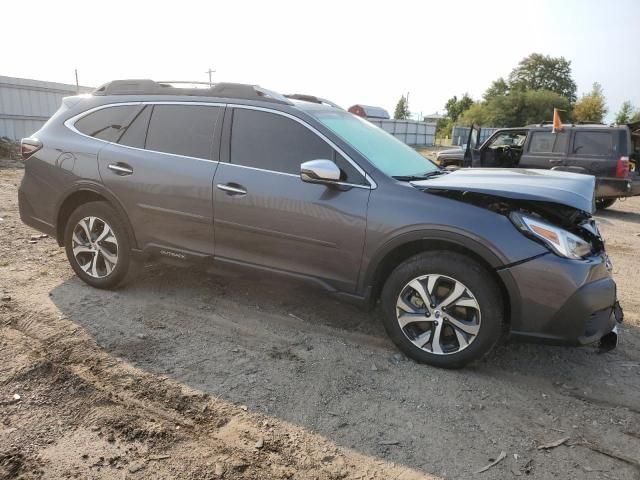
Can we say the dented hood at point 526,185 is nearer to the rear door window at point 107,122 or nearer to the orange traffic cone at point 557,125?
the rear door window at point 107,122

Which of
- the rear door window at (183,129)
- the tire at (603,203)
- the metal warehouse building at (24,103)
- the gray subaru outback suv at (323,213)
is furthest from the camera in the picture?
the metal warehouse building at (24,103)

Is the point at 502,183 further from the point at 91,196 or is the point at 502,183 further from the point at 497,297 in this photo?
the point at 91,196

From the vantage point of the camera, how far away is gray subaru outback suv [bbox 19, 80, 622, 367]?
295 cm

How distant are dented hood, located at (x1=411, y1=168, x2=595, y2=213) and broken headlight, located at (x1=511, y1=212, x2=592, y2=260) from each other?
0.14 m

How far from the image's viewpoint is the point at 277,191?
3500mm

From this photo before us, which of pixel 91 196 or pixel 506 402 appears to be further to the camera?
pixel 91 196

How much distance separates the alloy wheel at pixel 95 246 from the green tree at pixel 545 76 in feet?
294

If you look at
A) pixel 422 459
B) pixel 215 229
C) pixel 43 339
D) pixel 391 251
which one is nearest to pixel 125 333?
pixel 43 339

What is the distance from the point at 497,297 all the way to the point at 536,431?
780 millimetres

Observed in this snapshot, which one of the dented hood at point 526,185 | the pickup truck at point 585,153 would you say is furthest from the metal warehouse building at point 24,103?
the dented hood at point 526,185

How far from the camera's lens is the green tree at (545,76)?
83.1 m

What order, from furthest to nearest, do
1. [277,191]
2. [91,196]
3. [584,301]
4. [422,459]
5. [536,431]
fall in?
1. [91,196]
2. [277,191]
3. [584,301]
4. [536,431]
5. [422,459]

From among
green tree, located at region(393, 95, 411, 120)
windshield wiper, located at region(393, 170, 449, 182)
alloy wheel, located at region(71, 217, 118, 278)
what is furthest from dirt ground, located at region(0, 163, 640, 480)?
green tree, located at region(393, 95, 411, 120)

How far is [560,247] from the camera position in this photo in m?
2.88
